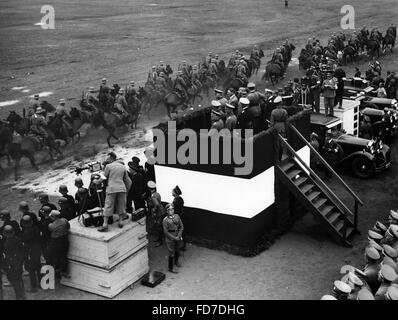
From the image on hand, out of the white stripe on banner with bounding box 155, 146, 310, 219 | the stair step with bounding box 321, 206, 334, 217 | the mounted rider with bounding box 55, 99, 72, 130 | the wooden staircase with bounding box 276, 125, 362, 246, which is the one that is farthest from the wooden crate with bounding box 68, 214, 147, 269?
the mounted rider with bounding box 55, 99, 72, 130

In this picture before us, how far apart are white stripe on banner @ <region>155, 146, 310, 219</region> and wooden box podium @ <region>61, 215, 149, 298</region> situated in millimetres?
1926

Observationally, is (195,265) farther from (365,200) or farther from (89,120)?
(89,120)

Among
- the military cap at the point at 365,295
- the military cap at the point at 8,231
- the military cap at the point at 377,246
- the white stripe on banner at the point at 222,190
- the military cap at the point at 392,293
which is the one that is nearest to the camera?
the military cap at the point at 392,293

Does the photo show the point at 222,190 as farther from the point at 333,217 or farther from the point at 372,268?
the point at 372,268

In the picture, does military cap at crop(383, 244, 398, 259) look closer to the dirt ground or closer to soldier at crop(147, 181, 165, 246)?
the dirt ground

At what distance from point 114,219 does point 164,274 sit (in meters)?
1.59

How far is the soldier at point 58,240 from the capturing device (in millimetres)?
11016

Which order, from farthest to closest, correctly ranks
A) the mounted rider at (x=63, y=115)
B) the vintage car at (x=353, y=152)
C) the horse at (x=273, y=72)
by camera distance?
the horse at (x=273, y=72), the mounted rider at (x=63, y=115), the vintage car at (x=353, y=152)

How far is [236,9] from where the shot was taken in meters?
56.6

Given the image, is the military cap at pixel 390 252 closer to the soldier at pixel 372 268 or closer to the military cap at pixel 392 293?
the soldier at pixel 372 268

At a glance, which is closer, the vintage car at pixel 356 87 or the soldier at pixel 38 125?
the soldier at pixel 38 125

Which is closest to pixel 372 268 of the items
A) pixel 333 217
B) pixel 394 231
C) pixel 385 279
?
pixel 385 279

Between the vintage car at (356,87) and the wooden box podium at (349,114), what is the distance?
2054 millimetres

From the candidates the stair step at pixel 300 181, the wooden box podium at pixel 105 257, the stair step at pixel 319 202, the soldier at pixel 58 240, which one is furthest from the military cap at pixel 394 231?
the soldier at pixel 58 240
